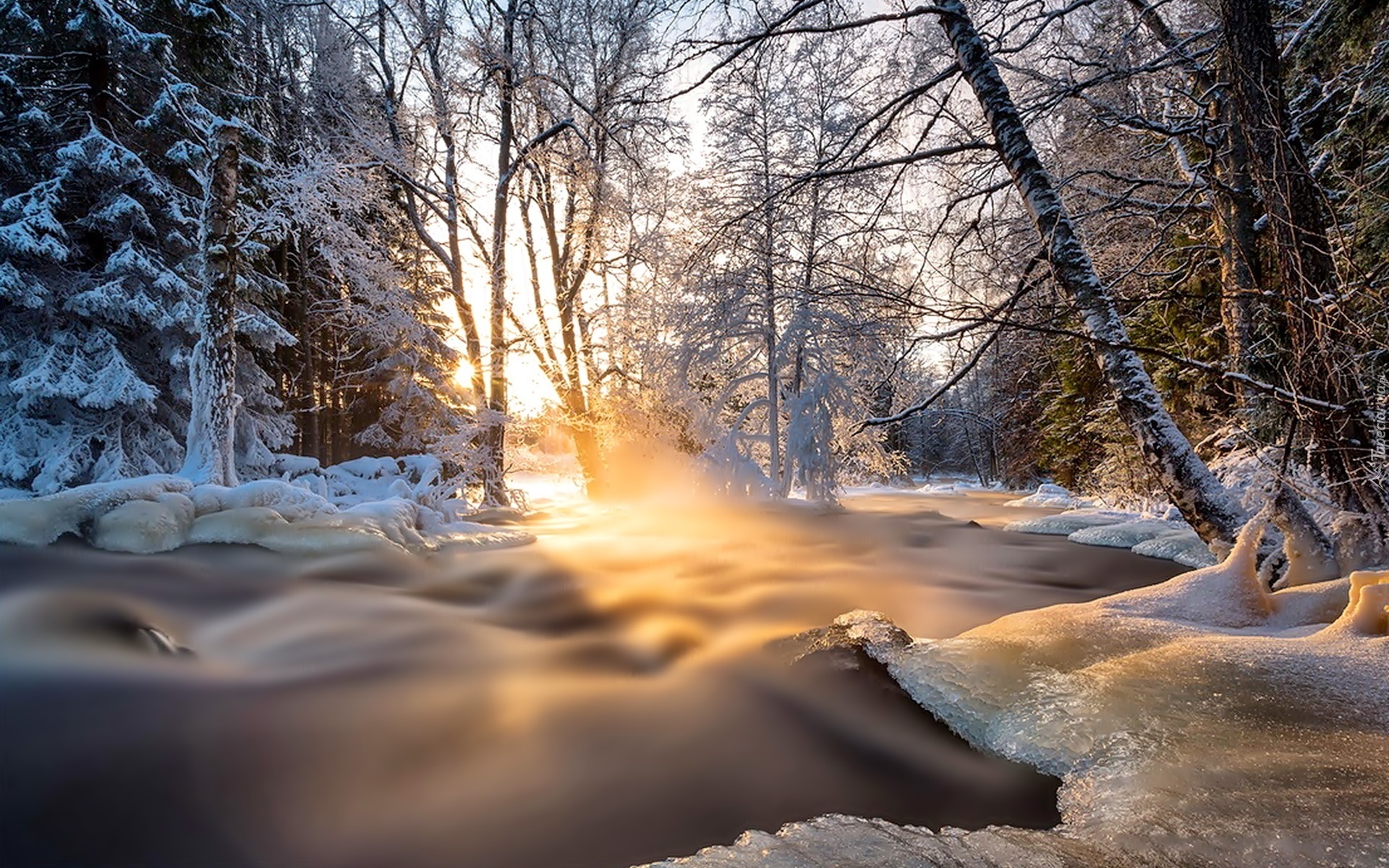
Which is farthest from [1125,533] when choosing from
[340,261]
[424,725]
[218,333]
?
[340,261]

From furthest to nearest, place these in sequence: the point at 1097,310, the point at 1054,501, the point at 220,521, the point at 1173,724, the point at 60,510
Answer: the point at 1054,501 < the point at 220,521 < the point at 60,510 < the point at 1097,310 < the point at 1173,724

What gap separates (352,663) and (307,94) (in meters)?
13.6

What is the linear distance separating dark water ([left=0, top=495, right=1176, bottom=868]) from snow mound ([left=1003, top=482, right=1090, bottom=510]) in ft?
37.7

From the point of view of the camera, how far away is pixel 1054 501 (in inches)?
642

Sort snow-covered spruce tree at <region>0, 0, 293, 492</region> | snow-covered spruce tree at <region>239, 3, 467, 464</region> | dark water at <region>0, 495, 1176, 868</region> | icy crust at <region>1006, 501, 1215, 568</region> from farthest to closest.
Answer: snow-covered spruce tree at <region>0, 0, 293, 492</region> → snow-covered spruce tree at <region>239, 3, 467, 464</region> → icy crust at <region>1006, 501, 1215, 568</region> → dark water at <region>0, 495, 1176, 868</region>

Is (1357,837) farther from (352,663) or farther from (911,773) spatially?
(352,663)

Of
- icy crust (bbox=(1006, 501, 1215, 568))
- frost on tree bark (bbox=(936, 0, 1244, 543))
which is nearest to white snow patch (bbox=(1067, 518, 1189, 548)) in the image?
icy crust (bbox=(1006, 501, 1215, 568))

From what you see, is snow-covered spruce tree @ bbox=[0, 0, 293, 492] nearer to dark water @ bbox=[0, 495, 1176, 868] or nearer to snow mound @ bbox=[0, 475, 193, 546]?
snow mound @ bbox=[0, 475, 193, 546]

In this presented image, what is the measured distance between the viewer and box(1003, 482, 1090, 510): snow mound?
1441cm

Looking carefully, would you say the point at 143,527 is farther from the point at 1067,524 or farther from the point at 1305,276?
the point at 1067,524

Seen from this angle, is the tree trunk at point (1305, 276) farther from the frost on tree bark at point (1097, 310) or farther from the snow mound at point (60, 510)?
the snow mound at point (60, 510)

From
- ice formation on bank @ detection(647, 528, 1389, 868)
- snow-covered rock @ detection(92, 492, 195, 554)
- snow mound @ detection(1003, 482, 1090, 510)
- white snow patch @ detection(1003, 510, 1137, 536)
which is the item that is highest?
snow-covered rock @ detection(92, 492, 195, 554)

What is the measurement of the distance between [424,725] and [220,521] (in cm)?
479

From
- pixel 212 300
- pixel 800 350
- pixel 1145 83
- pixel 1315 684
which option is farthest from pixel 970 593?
pixel 212 300
